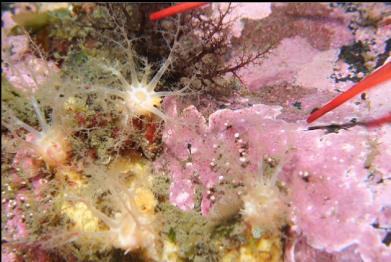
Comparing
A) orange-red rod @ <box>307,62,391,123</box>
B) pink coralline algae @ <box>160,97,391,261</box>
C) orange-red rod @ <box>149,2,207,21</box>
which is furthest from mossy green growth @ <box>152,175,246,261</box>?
orange-red rod @ <box>149,2,207,21</box>

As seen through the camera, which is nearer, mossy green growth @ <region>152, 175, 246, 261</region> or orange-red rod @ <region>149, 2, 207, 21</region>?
mossy green growth @ <region>152, 175, 246, 261</region>

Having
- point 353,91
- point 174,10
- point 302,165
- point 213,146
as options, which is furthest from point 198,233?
point 174,10

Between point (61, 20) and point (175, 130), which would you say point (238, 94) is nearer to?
point (175, 130)

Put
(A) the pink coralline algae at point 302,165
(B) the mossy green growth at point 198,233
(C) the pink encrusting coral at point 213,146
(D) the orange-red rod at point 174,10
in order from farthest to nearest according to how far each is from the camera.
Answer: (D) the orange-red rod at point 174,10 → (C) the pink encrusting coral at point 213,146 → (B) the mossy green growth at point 198,233 → (A) the pink coralline algae at point 302,165

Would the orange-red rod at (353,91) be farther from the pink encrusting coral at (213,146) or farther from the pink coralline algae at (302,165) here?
the pink encrusting coral at (213,146)

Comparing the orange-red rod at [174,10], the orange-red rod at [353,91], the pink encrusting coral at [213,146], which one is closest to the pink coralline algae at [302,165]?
the pink encrusting coral at [213,146]

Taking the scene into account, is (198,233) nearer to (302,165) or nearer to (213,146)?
(213,146)

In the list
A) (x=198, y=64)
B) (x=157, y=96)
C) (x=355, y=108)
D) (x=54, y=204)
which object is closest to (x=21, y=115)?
(x=54, y=204)

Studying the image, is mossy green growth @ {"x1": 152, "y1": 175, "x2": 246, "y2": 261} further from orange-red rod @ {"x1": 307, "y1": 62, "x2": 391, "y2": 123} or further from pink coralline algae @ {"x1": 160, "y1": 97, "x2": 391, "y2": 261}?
orange-red rod @ {"x1": 307, "y1": 62, "x2": 391, "y2": 123}

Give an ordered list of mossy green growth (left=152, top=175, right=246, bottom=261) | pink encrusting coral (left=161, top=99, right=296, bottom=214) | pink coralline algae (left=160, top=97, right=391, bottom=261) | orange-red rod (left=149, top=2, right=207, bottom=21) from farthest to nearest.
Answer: orange-red rod (left=149, top=2, right=207, bottom=21)
pink encrusting coral (left=161, top=99, right=296, bottom=214)
mossy green growth (left=152, top=175, right=246, bottom=261)
pink coralline algae (left=160, top=97, right=391, bottom=261)
